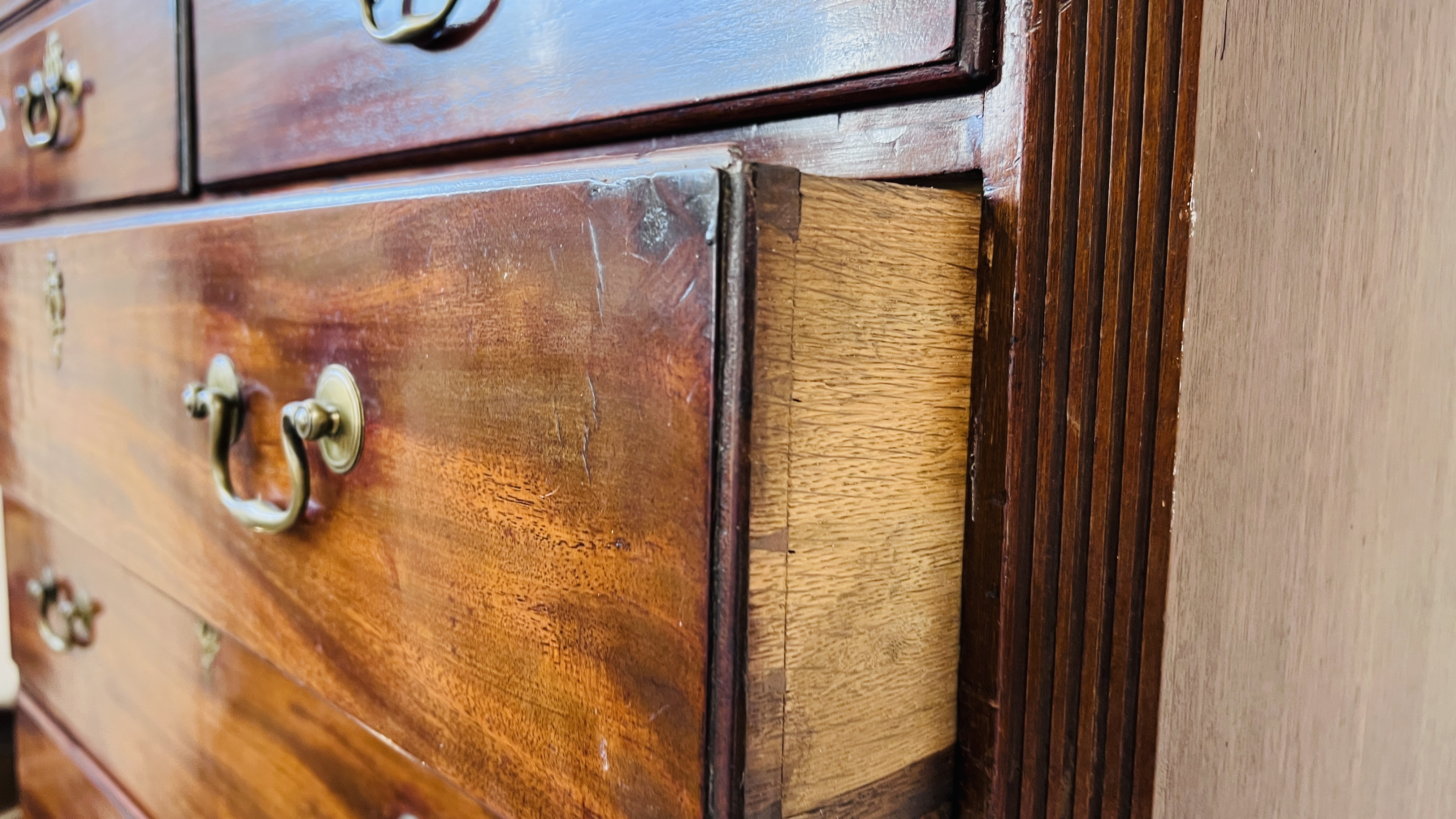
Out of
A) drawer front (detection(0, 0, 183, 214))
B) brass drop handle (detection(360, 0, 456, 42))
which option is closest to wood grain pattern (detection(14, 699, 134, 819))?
drawer front (detection(0, 0, 183, 214))

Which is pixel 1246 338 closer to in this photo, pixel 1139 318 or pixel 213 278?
pixel 1139 318

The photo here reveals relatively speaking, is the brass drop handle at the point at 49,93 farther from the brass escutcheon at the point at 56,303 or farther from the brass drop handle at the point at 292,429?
the brass drop handle at the point at 292,429

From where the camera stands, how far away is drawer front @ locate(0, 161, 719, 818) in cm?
23

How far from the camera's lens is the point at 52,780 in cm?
75

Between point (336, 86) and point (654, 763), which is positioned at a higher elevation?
point (336, 86)

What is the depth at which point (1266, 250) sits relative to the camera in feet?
0.94

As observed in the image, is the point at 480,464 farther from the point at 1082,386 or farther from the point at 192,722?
the point at 192,722

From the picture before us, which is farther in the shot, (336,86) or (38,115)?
(38,115)

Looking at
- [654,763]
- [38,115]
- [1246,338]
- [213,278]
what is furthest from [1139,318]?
[38,115]

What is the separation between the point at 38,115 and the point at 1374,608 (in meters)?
0.88

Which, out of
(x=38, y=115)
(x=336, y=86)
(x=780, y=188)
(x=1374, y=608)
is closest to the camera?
(x=780, y=188)

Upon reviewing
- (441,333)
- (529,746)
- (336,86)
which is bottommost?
(529,746)

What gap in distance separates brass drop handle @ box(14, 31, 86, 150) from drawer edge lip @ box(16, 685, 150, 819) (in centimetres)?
44

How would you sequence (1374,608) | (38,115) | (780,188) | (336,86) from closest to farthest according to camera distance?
(780,188)
(1374,608)
(336,86)
(38,115)
